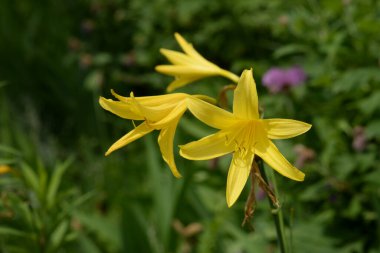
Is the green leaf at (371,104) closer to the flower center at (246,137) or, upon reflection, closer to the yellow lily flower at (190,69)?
the yellow lily flower at (190,69)

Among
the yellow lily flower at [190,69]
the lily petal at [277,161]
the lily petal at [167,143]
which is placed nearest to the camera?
the lily petal at [277,161]

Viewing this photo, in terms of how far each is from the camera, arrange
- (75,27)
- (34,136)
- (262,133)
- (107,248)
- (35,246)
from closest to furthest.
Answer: (262,133) < (35,246) < (107,248) < (34,136) < (75,27)

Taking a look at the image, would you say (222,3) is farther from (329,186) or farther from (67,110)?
(329,186)

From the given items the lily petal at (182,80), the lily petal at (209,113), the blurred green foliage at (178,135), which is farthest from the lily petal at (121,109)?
the blurred green foliage at (178,135)

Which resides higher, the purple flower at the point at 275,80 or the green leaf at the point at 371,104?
the purple flower at the point at 275,80

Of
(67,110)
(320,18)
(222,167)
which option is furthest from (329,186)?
(67,110)
